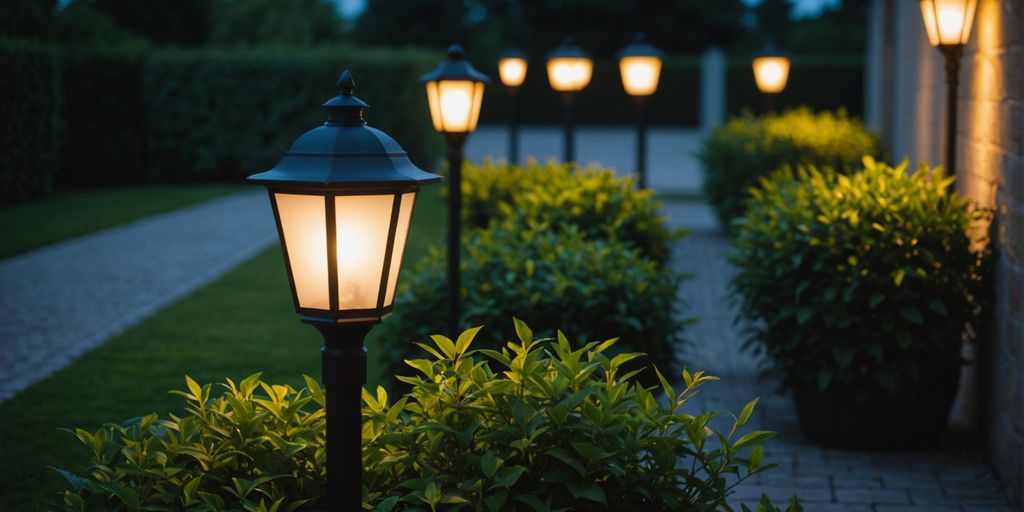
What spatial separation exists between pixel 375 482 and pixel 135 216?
15367 millimetres

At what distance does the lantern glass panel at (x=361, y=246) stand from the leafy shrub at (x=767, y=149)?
449 inches

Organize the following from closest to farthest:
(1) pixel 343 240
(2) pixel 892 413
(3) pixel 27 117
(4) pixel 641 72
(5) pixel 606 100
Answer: (1) pixel 343 240 → (2) pixel 892 413 → (4) pixel 641 72 → (3) pixel 27 117 → (5) pixel 606 100

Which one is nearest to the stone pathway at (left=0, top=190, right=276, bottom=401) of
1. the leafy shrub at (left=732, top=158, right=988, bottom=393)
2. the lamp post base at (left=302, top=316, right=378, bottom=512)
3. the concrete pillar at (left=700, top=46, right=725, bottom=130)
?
the leafy shrub at (left=732, top=158, right=988, bottom=393)

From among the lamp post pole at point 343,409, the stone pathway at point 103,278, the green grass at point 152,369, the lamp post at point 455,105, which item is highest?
the lamp post at point 455,105

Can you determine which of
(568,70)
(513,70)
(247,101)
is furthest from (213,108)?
(568,70)

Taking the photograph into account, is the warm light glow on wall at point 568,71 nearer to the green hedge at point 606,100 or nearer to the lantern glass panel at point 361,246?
the lantern glass panel at point 361,246

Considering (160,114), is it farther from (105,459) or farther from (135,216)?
(105,459)

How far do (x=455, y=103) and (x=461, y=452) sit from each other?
167 inches

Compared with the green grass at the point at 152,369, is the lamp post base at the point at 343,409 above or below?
above

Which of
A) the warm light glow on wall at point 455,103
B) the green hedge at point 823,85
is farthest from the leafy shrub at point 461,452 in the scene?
the green hedge at point 823,85

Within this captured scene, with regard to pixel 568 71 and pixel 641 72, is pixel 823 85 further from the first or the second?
pixel 641 72

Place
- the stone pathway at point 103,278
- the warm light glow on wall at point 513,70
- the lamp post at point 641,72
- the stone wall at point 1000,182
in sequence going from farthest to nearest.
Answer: the warm light glow on wall at point 513,70 < the lamp post at point 641,72 < the stone pathway at point 103,278 < the stone wall at point 1000,182

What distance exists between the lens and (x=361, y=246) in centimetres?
302

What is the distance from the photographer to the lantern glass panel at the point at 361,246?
2.98 m
